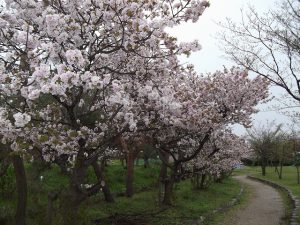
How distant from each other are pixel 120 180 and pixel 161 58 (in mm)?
14977

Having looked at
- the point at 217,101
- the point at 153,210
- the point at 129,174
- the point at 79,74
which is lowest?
the point at 153,210

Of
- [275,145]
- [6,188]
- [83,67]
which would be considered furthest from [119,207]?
[275,145]

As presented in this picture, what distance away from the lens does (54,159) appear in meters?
7.58

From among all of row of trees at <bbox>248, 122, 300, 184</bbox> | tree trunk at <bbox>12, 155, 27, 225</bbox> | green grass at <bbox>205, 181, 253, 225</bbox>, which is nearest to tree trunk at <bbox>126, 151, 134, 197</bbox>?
green grass at <bbox>205, 181, 253, 225</bbox>

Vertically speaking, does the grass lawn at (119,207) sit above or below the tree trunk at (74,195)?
below

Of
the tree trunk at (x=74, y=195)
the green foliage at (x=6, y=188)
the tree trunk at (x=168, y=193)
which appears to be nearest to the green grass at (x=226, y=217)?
the tree trunk at (x=168, y=193)

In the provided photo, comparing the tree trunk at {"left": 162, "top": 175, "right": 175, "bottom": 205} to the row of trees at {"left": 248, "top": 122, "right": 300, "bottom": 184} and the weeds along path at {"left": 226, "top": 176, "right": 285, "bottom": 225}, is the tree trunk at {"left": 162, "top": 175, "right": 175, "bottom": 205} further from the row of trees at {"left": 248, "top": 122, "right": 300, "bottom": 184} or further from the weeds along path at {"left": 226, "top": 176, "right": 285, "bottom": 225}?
the row of trees at {"left": 248, "top": 122, "right": 300, "bottom": 184}

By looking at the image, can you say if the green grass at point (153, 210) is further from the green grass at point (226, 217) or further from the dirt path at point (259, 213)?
the dirt path at point (259, 213)

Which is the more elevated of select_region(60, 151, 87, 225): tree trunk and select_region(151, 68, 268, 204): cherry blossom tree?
select_region(151, 68, 268, 204): cherry blossom tree

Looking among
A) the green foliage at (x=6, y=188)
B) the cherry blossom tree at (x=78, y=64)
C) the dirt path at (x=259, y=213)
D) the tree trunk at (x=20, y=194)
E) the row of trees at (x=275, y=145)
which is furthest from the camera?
the row of trees at (x=275, y=145)

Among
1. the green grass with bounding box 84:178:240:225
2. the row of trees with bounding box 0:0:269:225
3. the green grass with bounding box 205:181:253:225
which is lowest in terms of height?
the green grass with bounding box 205:181:253:225

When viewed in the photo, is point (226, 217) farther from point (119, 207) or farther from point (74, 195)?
point (74, 195)

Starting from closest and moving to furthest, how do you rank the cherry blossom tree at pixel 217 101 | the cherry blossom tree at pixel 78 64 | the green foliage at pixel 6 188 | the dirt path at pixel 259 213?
the cherry blossom tree at pixel 78 64 < the cherry blossom tree at pixel 217 101 < the green foliage at pixel 6 188 < the dirt path at pixel 259 213

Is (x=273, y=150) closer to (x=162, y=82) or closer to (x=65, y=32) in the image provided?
(x=162, y=82)
